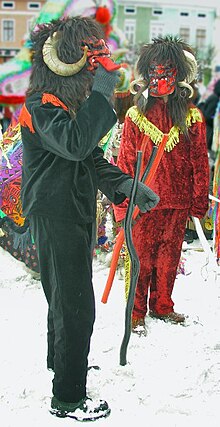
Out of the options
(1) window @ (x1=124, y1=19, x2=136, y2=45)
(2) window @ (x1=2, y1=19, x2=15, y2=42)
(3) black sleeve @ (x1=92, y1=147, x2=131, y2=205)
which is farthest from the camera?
(1) window @ (x1=124, y1=19, x2=136, y2=45)

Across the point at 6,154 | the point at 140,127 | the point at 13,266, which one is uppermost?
the point at 140,127

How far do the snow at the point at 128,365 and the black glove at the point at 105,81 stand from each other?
124cm

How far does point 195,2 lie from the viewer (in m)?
40.3

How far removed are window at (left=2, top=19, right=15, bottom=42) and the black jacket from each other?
34161mm

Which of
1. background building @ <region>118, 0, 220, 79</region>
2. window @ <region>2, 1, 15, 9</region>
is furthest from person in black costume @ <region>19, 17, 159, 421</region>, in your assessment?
background building @ <region>118, 0, 220, 79</region>

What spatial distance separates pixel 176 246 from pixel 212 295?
731 mm

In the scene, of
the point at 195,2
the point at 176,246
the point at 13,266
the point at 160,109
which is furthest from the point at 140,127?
the point at 195,2

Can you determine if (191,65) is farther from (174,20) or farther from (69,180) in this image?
(174,20)

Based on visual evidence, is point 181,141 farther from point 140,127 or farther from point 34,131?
point 34,131

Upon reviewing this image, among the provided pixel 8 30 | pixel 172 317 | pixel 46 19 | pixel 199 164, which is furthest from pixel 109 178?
pixel 8 30

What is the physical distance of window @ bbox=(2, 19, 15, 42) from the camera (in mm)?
34594

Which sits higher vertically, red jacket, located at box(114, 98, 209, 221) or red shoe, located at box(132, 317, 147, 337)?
red jacket, located at box(114, 98, 209, 221)

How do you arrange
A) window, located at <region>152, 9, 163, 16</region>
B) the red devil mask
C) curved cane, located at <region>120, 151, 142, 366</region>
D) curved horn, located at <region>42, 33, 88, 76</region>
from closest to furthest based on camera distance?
curved horn, located at <region>42, 33, 88, 76</region>
curved cane, located at <region>120, 151, 142, 366</region>
the red devil mask
window, located at <region>152, 9, 163, 16</region>

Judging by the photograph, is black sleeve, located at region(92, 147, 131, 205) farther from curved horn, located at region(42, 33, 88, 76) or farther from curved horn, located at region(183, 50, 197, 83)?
curved horn, located at region(183, 50, 197, 83)
